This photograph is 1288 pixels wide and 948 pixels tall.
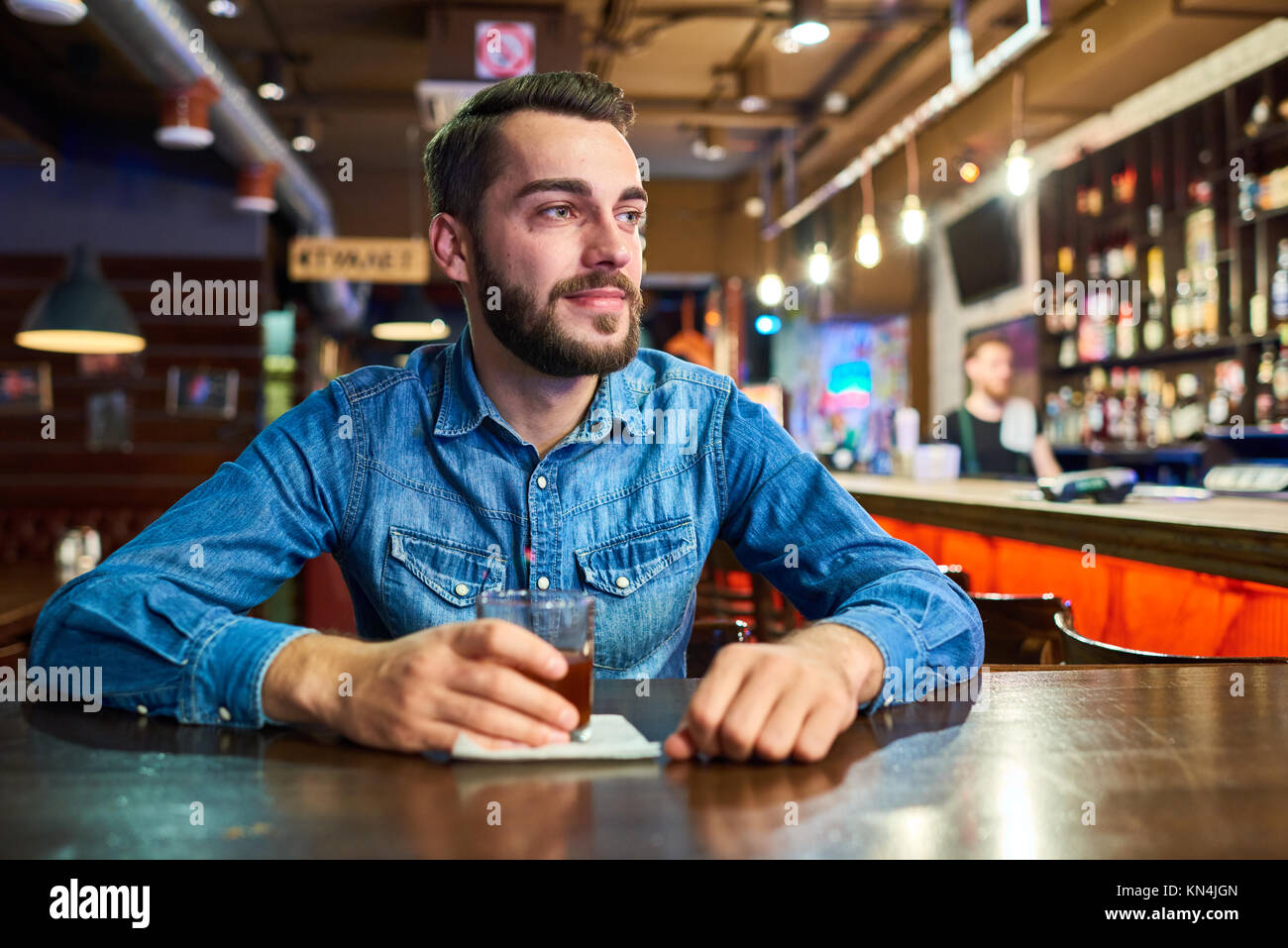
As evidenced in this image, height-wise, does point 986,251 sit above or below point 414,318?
above

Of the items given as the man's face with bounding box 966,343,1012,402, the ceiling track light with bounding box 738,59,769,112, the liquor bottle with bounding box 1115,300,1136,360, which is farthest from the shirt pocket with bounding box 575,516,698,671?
the ceiling track light with bounding box 738,59,769,112

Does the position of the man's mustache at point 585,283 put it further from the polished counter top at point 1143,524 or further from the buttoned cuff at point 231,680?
the polished counter top at point 1143,524

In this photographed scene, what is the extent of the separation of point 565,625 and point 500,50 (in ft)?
17.5

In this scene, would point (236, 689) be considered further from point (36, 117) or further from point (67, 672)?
point (36, 117)

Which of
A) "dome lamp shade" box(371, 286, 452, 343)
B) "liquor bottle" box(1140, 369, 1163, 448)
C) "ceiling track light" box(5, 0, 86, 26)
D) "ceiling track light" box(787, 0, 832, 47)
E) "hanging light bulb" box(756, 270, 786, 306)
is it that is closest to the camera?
"ceiling track light" box(5, 0, 86, 26)

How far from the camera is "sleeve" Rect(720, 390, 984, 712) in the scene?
1.09m

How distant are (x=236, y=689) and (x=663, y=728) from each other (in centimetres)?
38

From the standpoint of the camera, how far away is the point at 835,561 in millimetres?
1382

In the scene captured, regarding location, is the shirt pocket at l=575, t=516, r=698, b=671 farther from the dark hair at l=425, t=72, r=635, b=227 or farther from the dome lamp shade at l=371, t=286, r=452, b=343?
the dome lamp shade at l=371, t=286, r=452, b=343

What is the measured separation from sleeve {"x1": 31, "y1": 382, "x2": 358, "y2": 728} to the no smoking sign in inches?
181

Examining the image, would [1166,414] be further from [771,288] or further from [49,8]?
[49,8]

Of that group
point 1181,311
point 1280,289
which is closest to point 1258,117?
point 1280,289
